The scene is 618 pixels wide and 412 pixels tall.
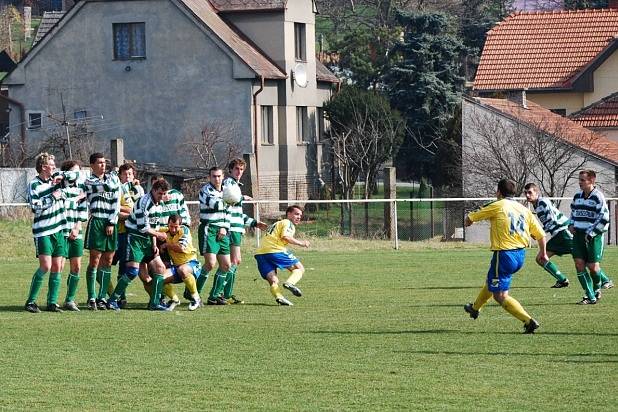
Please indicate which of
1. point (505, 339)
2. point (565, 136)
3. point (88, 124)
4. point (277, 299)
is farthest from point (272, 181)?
point (505, 339)

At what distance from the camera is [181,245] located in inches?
662

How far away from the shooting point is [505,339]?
1380 centimetres

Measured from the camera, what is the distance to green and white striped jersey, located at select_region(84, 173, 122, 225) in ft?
55.0

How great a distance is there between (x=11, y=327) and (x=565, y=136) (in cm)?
2953

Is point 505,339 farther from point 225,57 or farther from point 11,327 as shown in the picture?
point 225,57

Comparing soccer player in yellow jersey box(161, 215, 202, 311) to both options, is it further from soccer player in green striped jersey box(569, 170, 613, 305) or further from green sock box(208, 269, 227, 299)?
soccer player in green striped jersey box(569, 170, 613, 305)

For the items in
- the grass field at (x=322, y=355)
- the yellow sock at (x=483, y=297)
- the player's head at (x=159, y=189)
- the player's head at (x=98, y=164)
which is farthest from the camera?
the player's head at (x=98, y=164)

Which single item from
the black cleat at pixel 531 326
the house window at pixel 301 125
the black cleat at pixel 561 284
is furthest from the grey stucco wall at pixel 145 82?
the black cleat at pixel 531 326

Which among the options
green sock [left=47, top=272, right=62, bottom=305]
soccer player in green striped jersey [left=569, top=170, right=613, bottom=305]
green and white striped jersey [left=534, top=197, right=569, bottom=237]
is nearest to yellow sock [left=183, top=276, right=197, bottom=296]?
green sock [left=47, top=272, right=62, bottom=305]

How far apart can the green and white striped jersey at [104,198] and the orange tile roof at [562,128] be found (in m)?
26.0

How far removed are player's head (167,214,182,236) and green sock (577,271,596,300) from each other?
5.21 meters

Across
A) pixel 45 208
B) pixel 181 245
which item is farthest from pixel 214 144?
pixel 45 208

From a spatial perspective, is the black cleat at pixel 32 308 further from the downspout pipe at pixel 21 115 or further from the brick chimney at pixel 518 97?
the downspout pipe at pixel 21 115

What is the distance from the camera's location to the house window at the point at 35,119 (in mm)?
49972
